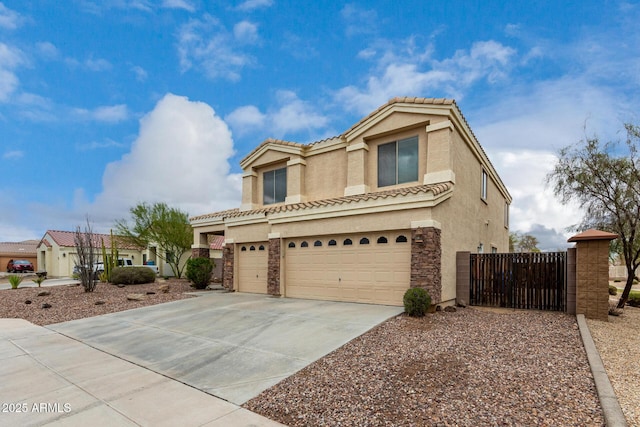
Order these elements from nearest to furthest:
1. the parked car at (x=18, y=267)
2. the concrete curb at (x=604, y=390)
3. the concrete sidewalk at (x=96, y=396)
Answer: the concrete curb at (x=604, y=390) < the concrete sidewalk at (x=96, y=396) < the parked car at (x=18, y=267)

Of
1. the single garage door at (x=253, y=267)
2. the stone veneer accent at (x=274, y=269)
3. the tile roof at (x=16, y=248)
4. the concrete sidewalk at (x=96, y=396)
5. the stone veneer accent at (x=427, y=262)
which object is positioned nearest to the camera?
the concrete sidewalk at (x=96, y=396)

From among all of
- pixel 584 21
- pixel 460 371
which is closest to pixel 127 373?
pixel 460 371

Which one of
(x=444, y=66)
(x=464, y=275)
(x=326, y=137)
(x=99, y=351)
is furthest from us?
(x=326, y=137)

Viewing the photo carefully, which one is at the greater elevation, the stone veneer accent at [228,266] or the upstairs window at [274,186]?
the upstairs window at [274,186]

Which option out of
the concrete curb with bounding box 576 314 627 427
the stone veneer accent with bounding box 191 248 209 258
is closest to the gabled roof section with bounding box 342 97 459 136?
the concrete curb with bounding box 576 314 627 427

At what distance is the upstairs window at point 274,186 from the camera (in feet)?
58.6

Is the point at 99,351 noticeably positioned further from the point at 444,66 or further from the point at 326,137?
the point at 444,66

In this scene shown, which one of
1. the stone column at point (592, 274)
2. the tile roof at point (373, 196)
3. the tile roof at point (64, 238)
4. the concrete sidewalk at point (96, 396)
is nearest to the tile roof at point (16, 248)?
the tile roof at point (64, 238)

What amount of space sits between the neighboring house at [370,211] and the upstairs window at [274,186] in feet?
0.18

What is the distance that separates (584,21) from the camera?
35.2ft

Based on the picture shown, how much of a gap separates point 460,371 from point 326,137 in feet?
40.2

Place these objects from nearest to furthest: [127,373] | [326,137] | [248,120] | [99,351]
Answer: [127,373], [99,351], [326,137], [248,120]

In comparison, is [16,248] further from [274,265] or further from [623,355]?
[623,355]

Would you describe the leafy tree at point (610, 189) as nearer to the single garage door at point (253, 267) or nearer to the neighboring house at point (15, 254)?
the single garage door at point (253, 267)
